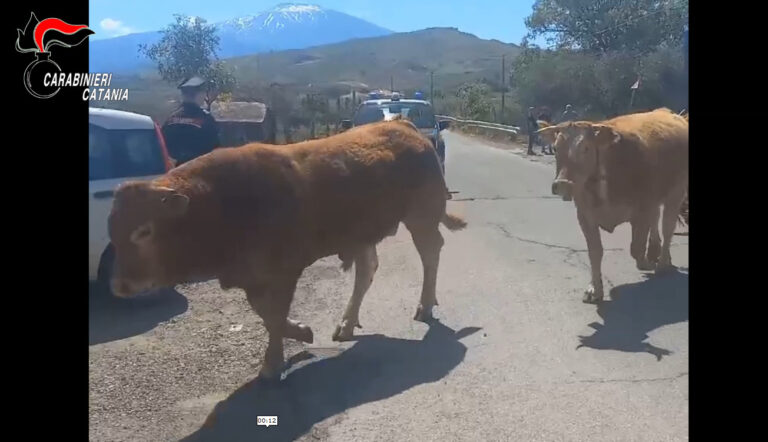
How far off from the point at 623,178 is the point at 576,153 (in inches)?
30.1

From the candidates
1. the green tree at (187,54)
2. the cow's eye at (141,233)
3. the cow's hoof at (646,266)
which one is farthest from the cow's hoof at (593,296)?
the green tree at (187,54)

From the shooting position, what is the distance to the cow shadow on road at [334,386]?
5051mm

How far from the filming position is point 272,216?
5.82 meters

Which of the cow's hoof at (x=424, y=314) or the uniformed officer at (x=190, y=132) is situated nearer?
the cow's hoof at (x=424, y=314)

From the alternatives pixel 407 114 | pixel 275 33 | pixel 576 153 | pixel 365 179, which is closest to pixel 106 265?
pixel 365 179

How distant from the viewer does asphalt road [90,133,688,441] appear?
5.02 metres

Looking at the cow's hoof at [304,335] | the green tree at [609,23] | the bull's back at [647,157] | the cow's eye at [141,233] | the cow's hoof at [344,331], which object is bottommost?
the cow's hoof at [344,331]

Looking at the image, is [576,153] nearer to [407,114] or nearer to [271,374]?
[271,374]

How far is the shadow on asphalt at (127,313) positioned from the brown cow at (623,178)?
4.13m

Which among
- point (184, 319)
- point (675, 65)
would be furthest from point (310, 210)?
point (675, 65)

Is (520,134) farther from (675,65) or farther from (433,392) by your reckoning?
(433,392)
